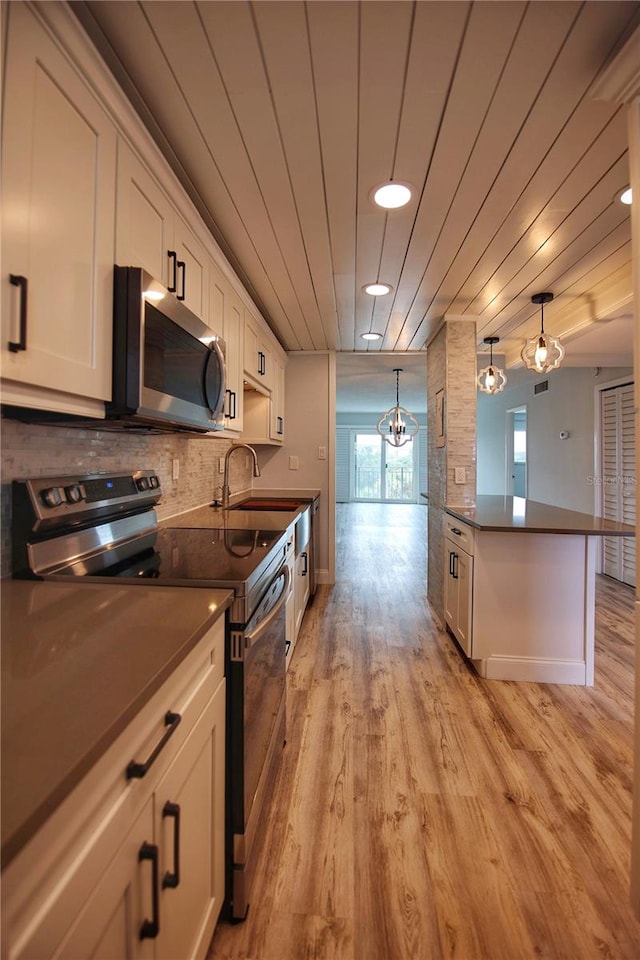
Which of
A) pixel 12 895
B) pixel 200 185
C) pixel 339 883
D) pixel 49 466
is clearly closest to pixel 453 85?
pixel 200 185

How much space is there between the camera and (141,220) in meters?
1.28

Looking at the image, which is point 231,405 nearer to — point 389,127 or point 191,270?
point 191,270

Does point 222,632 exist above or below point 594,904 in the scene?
above

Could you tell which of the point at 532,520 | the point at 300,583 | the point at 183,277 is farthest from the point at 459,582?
the point at 183,277

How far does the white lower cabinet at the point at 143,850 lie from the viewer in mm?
445

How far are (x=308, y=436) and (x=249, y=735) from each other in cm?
319

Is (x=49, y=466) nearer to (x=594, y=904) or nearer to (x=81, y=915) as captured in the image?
(x=81, y=915)

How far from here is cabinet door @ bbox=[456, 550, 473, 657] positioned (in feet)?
7.97

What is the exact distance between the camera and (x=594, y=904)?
118cm

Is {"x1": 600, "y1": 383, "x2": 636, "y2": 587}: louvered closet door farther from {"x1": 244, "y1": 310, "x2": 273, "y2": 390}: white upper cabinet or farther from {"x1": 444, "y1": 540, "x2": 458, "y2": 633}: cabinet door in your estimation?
{"x1": 244, "y1": 310, "x2": 273, "y2": 390}: white upper cabinet

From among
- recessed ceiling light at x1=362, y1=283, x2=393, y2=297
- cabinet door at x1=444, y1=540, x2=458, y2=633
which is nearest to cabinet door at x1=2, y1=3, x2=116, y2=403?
recessed ceiling light at x1=362, y1=283, x2=393, y2=297

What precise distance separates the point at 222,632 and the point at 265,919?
2.64 feet

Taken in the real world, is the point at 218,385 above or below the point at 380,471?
above

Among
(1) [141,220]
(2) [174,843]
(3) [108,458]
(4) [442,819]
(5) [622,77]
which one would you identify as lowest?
(4) [442,819]
